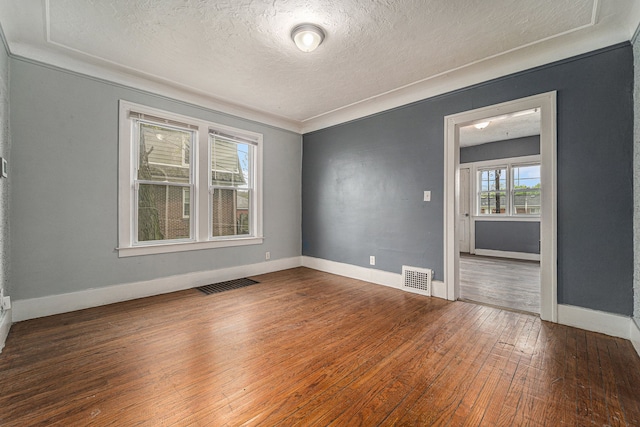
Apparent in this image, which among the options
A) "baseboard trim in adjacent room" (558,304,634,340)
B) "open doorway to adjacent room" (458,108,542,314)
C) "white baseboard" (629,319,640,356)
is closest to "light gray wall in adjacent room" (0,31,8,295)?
"baseboard trim in adjacent room" (558,304,634,340)

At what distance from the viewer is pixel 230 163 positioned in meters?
4.36

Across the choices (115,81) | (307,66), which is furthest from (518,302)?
(115,81)

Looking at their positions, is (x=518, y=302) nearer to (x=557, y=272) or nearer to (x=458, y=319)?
(x=557, y=272)

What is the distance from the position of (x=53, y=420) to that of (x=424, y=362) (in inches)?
86.7

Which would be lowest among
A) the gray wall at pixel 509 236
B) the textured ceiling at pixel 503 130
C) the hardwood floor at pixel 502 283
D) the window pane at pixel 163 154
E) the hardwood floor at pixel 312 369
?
the hardwood floor at pixel 312 369

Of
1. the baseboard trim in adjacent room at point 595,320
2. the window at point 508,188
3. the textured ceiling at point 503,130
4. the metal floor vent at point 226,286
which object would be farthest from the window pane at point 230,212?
the window at point 508,188

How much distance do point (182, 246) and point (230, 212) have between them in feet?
2.97

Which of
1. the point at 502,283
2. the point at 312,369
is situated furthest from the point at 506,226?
the point at 312,369

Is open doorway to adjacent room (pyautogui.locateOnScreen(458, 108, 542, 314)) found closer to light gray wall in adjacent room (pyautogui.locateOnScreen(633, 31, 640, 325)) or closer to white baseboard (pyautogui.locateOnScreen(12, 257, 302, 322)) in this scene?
light gray wall in adjacent room (pyautogui.locateOnScreen(633, 31, 640, 325))

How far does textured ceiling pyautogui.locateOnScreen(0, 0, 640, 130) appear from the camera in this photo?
2.18 metres

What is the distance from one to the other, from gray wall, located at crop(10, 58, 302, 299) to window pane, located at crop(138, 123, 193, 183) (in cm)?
30

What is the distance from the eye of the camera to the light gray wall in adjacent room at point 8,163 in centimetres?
237

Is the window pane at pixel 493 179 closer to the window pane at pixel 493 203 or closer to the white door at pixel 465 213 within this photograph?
the window pane at pixel 493 203

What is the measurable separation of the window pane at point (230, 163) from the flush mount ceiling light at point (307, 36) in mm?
2151
